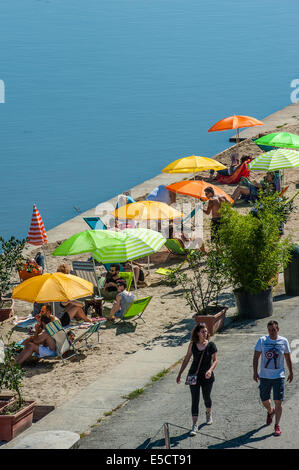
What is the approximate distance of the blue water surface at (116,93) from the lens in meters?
34.6

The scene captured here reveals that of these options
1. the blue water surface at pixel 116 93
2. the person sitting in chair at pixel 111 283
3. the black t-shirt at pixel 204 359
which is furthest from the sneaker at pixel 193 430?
the blue water surface at pixel 116 93

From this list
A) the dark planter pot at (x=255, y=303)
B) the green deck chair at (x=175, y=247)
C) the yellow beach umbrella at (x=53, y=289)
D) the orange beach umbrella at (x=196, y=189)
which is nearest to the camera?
the yellow beach umbrella at (x=53, y=289)

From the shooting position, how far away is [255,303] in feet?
49.4

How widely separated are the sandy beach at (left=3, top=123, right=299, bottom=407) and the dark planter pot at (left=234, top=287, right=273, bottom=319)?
1.19 meters

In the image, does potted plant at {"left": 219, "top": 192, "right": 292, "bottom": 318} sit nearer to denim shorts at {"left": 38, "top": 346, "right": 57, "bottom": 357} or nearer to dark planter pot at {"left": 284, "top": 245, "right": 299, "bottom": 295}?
dark planter pot at {"left": 284, "top": 245, "right": 299, "bottom": 295}

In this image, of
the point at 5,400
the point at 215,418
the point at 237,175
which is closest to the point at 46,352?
the point at 5,400

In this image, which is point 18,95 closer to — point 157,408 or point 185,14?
point 157,408

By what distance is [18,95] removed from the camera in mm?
56375

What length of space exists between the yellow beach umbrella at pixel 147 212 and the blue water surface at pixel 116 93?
9189 mm

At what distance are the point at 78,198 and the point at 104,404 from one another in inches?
779

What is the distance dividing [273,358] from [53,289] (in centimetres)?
542

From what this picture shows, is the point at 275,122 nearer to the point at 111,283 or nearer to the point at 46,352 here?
the point at 111,283

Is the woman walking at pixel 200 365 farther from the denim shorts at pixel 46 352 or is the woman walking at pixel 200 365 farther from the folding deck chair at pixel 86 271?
the folding deck chair at pixel 86 271

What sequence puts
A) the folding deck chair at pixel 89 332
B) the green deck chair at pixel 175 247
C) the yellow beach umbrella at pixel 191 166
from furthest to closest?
the yellow beach umbrella at pixel 191 166, the green deck chair at pixel 175 247, the folding deck chair at pixel 89 332
